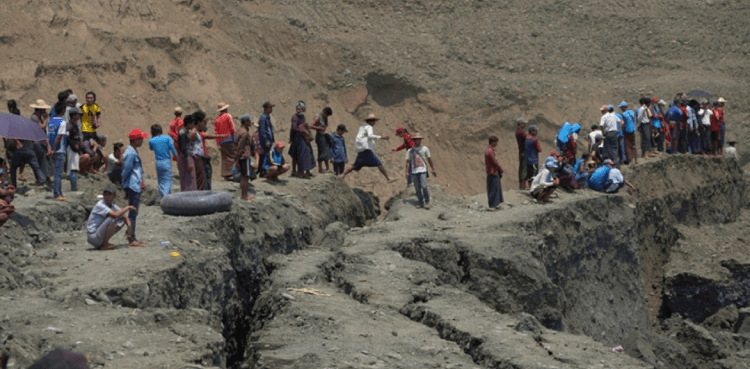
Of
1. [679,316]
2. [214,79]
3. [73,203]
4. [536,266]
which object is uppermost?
[214,79]

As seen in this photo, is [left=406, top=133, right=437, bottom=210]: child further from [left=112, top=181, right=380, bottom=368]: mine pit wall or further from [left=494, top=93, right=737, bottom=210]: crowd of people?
[left=112, top=181, right=380, bottom=368]: mine pit wall

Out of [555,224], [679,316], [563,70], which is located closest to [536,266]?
[555,224]

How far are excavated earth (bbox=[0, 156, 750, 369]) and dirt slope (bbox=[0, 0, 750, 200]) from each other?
6255mm

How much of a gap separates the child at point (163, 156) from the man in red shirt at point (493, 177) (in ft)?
17.7

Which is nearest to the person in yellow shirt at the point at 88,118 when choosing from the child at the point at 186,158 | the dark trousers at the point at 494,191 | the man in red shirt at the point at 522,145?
the child at the point at 186,158

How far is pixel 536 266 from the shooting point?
16.6 meters

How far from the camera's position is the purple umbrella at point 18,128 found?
13.6 m

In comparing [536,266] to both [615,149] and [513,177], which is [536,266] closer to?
[615,149]

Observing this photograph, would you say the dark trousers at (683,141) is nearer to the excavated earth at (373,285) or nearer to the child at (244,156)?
the excavated earth at (373,285)

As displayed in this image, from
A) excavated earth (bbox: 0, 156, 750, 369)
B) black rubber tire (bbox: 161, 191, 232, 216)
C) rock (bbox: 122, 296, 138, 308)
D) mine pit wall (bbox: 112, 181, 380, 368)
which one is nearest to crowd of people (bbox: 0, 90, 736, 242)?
excavated earth (bbox: 0, 156, 750, 369)

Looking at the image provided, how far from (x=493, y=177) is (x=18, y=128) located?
8.15 meters

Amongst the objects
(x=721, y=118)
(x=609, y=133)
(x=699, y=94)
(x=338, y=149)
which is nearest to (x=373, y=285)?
(x=338, y=149)

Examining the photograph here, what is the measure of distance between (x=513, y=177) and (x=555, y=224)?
11.1 m

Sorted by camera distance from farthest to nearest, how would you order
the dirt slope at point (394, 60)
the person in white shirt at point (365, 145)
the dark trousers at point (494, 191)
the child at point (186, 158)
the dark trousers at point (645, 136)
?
the dirt slope at point (394, 60), the dark trousers at point (645, 136), the person in white shirt at point (365, 145), the dark trousers at point (494, 191), the child at point (186, 158)
